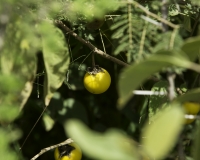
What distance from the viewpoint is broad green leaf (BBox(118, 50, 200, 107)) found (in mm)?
470

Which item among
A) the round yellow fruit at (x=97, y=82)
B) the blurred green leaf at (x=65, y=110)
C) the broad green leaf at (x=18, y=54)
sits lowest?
the blurred green leaf at (x=65, y=110)

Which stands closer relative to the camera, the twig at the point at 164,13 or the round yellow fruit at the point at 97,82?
the twig at the point at 164,13

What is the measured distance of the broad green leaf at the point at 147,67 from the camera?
1.54ft

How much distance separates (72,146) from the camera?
3.20ft

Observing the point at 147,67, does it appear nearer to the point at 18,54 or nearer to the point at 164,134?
the point at 164,134

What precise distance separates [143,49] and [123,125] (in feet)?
2.41

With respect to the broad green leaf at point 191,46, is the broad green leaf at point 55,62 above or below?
below

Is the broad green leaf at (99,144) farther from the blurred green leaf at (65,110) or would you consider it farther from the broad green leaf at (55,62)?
the blurred green leaf at (65,110)

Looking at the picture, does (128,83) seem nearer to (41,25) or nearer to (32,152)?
(41,25)

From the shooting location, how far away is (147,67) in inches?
19.4

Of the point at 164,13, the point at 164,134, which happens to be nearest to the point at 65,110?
the point at 164,13

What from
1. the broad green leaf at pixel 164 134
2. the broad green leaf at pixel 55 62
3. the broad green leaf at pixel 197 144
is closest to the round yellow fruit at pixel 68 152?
the broad green leaf at pixel 55 62

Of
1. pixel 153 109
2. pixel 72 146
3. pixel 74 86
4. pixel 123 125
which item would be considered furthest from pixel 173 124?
pixel 123 125

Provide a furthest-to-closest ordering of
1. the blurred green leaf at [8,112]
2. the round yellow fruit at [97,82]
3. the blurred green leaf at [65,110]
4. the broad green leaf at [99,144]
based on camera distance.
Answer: the blurred green leaf at [65,110], the round yellow fruit at [97,82], the blurred green leaf at [8,112], the broad green leaf at [99,144]
